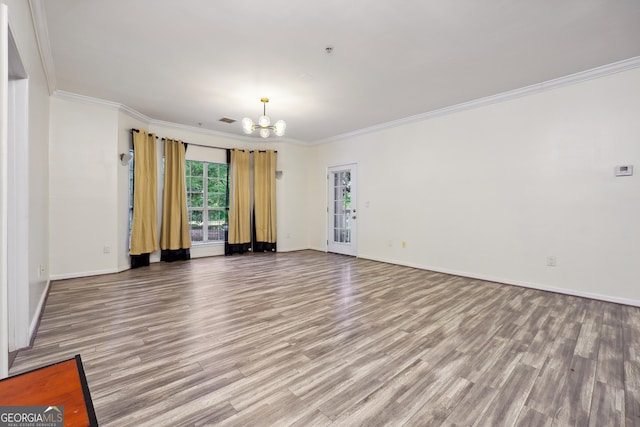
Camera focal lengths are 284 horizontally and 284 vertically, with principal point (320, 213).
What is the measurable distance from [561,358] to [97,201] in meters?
6.20

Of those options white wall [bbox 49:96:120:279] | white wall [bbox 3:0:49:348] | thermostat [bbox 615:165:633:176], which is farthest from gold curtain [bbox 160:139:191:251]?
thermostat [bbox 615:165:633:176]

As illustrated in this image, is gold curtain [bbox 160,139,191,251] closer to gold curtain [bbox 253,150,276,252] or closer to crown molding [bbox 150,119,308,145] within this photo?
crown molding [bbox 150,119,308,145]

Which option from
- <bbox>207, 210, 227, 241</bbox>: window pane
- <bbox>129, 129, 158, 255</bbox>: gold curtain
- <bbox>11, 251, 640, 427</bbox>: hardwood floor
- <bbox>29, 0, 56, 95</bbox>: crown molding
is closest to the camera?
<bbox>11, 251, 640, 427</bbox>: hardwood floor

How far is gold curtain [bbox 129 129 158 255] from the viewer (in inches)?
203

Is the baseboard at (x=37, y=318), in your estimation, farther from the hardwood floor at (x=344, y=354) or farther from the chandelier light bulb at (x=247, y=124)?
the chandelier light bulb at (x=247, y=124)

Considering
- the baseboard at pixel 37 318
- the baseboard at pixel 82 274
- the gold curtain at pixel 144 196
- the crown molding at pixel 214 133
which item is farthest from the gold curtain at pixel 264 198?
the baseboard at pixel 37 318

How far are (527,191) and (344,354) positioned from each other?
3.66 m

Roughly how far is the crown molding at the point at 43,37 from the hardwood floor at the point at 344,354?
111 inches

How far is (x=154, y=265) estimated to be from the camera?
5441 mm

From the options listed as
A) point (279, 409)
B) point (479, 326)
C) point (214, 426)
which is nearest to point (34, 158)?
point (214, 426)

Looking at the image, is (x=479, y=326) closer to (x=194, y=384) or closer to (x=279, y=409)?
(x=279, y=409)

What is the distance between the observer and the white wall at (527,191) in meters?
3.45

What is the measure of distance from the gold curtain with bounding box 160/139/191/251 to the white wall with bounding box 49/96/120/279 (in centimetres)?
92

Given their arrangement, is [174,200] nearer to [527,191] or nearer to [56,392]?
[56,392]
